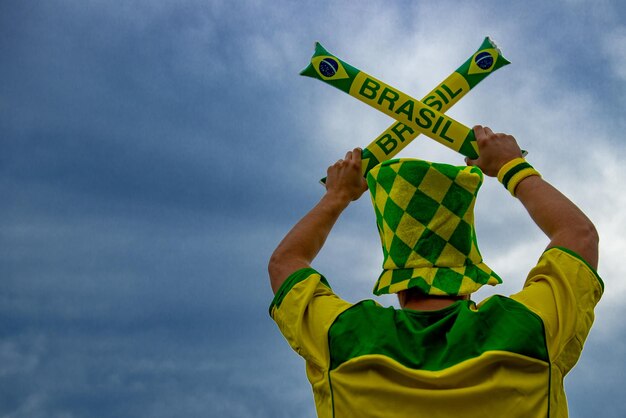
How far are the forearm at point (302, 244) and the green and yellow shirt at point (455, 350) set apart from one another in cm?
30

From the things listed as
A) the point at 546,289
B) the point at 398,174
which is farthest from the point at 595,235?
the point at 398,174

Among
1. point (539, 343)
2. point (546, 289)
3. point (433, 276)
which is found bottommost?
point (539, 343)

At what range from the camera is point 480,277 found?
136 inches

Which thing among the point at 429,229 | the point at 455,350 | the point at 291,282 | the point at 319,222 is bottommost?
the point at 455,350

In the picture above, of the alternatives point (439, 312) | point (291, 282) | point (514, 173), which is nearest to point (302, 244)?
point (291, 282)

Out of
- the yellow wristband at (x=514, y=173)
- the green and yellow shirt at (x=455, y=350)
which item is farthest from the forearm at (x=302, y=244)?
the yellow wristband at (x=514, y=173)

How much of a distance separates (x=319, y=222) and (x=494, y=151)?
1.20 metres

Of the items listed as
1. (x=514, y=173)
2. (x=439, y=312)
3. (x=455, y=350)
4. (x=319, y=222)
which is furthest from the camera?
(x=514, y=173)

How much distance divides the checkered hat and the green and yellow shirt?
0.29 meters

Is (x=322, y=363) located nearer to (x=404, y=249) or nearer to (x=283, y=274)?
(x=283, y=274)

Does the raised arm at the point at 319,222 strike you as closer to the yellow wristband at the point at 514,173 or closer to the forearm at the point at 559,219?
the yellow wristband at the point at 514,173

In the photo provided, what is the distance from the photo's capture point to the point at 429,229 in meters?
3.46

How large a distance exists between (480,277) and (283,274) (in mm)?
1003

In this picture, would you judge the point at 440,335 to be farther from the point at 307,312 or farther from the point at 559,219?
the point at 559,219
